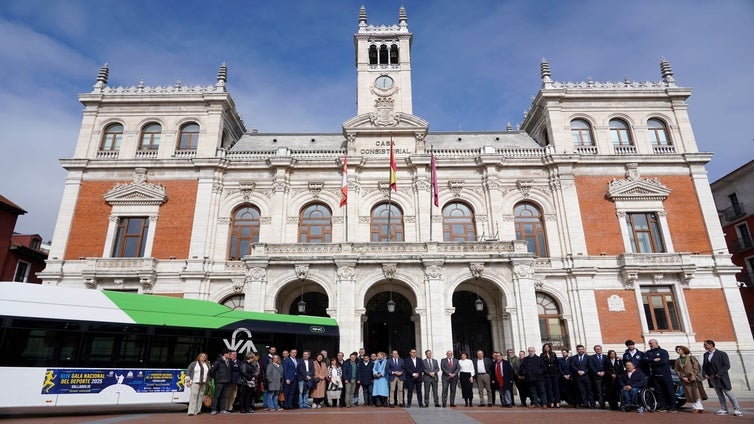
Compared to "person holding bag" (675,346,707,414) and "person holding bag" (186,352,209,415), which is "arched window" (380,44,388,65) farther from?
"person holding bag" (675,346,707,414)

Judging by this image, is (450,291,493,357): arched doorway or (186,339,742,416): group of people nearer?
(186,339,742,416): group of people

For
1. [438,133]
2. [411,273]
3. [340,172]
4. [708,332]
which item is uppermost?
[438,133]

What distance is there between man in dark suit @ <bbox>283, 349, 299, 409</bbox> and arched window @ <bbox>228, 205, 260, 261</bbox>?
12.1 metres

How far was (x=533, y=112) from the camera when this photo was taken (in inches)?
1145

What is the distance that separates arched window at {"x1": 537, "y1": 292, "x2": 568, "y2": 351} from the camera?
22203mm

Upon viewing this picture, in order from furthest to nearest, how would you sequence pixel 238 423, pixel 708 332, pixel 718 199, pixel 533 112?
pixel 718 199 < pixel 533 112 < pixel 708 332 < pixel 238 423

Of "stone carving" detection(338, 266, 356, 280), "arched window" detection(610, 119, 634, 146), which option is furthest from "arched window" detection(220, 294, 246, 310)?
"arched window" detection(610, 119, 634, 146)

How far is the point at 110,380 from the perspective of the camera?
11.9 meters

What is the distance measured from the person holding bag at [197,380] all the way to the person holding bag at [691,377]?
500 inches

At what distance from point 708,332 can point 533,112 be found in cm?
1580

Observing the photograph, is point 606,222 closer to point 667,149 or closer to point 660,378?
point 667,149

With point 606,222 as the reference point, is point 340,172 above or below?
above

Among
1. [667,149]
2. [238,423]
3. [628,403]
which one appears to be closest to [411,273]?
[628,403]

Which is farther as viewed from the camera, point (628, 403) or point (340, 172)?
point (340, 172)
